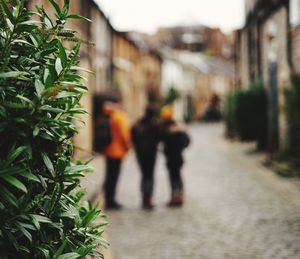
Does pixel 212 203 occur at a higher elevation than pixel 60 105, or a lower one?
lower

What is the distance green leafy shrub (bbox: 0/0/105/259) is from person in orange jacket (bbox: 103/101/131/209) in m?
5.95

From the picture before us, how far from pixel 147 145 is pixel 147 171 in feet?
1.52

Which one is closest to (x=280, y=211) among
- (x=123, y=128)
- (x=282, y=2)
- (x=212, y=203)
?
Result: (x=212, y=203)

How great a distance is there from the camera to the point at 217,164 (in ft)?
54.4

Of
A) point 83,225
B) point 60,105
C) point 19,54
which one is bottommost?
point 83,225

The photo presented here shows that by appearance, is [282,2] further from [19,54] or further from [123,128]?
[19,54]

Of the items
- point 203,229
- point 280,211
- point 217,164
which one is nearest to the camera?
point 203,229

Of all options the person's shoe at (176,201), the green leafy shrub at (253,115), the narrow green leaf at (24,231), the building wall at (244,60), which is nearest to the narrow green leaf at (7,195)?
the narrow green leaf at (24,231)

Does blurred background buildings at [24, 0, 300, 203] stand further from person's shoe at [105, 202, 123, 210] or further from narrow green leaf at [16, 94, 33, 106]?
person's shoe at [105, 202, 123, 210]

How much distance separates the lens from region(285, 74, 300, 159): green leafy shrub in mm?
13484

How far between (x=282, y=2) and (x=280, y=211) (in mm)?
9995

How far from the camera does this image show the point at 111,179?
32.2ft

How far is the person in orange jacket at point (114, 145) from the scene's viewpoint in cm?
968

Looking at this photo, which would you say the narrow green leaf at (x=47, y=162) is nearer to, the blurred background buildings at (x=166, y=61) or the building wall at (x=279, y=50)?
the blurred background buildings at (x=166, y=61)
